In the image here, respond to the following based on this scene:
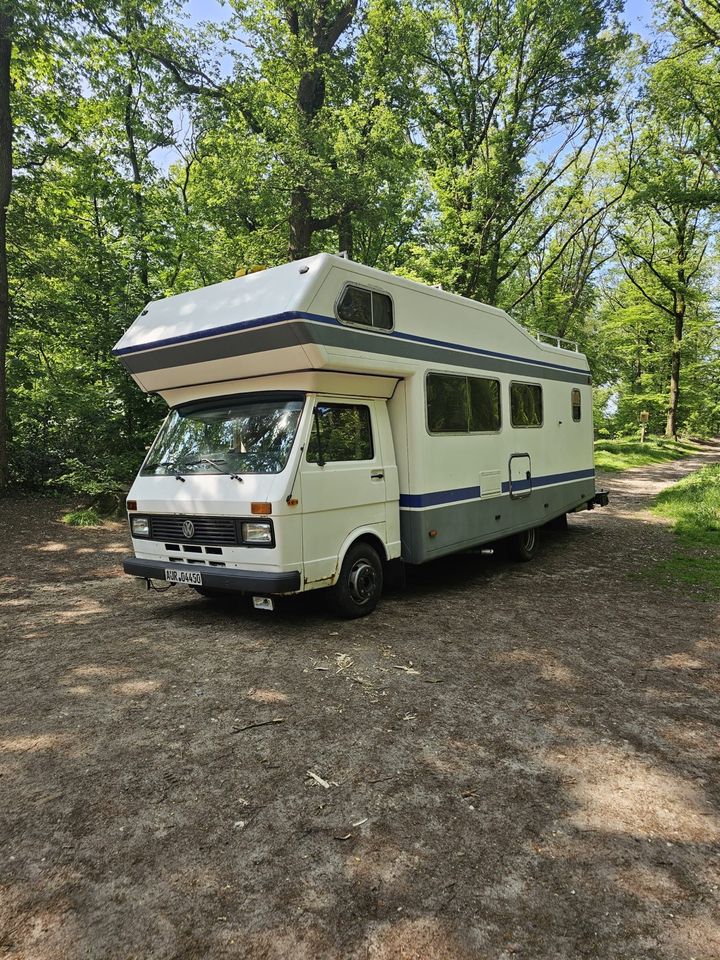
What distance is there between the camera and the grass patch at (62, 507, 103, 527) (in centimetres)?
1109

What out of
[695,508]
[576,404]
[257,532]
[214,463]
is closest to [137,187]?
[576,404]

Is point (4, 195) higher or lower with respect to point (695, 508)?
higher

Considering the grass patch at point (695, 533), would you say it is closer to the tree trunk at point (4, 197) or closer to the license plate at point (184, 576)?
the license plate at point (184, 576)

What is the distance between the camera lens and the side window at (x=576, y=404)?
990 centimetres

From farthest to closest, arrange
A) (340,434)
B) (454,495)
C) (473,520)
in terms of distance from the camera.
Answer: (473,520) → (454,495) → (340,434)

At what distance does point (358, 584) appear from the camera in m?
5.86

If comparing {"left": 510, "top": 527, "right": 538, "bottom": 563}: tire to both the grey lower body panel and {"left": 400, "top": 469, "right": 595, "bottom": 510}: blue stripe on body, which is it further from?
{"left": 400, "top": 469, "right": 595, "bottom": 510}: blue stripe on body

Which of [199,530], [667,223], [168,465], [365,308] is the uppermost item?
[667,223]

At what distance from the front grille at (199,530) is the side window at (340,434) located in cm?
93

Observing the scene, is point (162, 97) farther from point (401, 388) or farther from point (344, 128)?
point (401, 388)

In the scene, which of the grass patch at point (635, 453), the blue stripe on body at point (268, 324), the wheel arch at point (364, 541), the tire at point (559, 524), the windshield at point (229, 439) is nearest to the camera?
the blue stripe on body at point (268, 324)

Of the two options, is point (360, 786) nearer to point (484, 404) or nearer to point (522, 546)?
point (484, 404)

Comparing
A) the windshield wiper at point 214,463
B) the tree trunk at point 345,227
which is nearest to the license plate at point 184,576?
the windshield wiper at point 214,463

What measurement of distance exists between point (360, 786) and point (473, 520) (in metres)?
4.43
